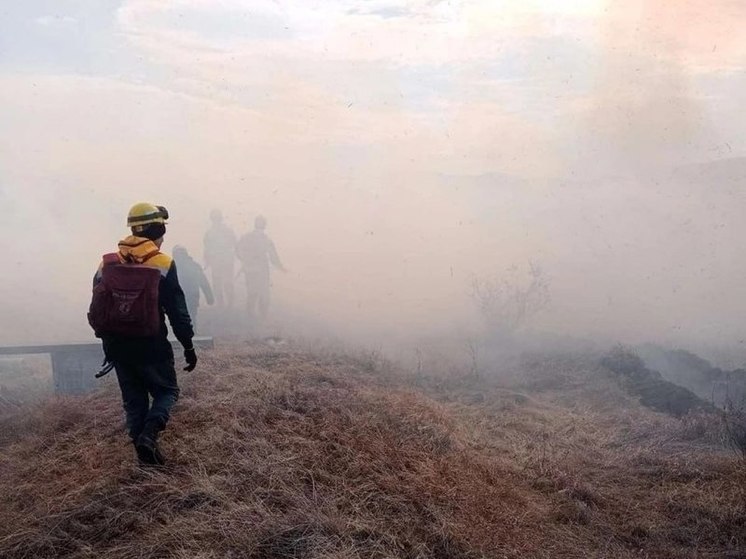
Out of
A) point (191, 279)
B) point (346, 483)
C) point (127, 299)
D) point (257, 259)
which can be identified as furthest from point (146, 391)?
point (257, 259)

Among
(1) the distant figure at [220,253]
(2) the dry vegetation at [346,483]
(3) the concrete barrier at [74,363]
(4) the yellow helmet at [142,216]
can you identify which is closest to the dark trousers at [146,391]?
(2) the dry vegetation at [346,483]

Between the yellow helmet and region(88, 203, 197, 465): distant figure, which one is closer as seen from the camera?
region(88, 203, 197, 465): distant figure

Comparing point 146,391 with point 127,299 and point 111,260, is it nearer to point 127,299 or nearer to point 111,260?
point 127,299

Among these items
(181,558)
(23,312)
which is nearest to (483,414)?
(181,558)

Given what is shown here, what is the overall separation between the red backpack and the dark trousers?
1.03ft

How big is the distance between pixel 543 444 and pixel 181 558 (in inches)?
144

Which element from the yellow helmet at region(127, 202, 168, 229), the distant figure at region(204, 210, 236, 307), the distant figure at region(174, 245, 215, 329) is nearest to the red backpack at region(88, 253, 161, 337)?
the yellow helmet at region(127, 202, 168, 229)

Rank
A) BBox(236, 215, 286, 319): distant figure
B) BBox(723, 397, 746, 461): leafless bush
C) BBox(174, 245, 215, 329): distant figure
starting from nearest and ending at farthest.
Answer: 1. BBox(723, 397, 746, 461): leafless bush
2. BBox(174, 245, 215, 329): distant figure
3. BBox(236, 215, 286, 319): distant figure

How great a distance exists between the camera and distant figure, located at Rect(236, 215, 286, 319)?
1212 cm

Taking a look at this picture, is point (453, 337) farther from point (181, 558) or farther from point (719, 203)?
point (719, 203)

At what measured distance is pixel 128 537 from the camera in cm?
330

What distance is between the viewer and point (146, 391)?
13.0 feet

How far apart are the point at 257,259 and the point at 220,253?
2.76 feet

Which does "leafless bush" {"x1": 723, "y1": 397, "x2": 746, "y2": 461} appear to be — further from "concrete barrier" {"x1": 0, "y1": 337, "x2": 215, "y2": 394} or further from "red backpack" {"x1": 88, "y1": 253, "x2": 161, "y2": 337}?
"concrete barrier" {"x1": 0, "y1": 337, "x2": 215, "y2": 394}
